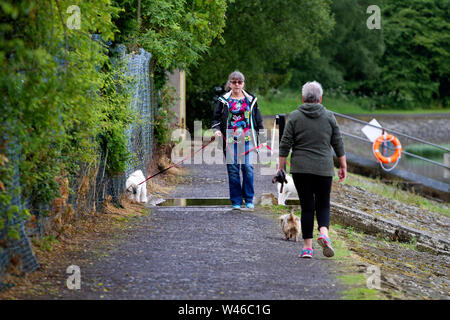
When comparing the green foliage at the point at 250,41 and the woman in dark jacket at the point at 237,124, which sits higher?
the green foliage at the point at 250,41

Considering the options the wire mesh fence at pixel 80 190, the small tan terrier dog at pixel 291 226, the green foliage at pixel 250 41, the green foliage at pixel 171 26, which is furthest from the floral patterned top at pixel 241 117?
the green foliage at pixel 250 41

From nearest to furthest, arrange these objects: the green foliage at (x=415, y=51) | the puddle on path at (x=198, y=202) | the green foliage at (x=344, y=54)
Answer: the puddle on path at (x=198, y=202)
the green foliage at (x=344, y=54)
the green foliage at (x=415, y=51)

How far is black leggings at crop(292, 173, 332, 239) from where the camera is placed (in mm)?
7660

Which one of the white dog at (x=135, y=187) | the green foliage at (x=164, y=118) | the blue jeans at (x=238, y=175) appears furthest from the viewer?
the green foliage at (x=164, y=118)

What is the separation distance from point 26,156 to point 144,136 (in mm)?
6581

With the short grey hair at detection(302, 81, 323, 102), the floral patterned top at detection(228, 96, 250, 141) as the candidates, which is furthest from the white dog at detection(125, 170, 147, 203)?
the short grey hair at detection(302, 81, 323, 102)

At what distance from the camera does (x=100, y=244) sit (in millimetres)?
8023

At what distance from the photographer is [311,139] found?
25.0ft

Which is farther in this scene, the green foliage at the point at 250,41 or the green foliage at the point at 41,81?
the green foliage at the point at 250,41

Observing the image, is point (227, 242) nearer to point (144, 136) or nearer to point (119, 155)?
point (119, 155)

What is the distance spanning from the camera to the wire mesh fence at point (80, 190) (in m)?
6.20

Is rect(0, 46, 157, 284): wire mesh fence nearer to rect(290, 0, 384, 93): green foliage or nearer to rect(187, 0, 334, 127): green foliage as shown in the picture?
rect(187, 0, 334, 127): green foliage

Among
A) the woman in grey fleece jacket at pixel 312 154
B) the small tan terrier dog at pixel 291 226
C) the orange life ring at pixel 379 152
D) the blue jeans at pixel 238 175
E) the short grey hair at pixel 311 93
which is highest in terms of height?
the short grey hair at pixel 311 93

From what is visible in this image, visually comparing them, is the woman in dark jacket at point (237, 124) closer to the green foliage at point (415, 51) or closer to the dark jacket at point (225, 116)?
the dark jacket at point (225, 116)
